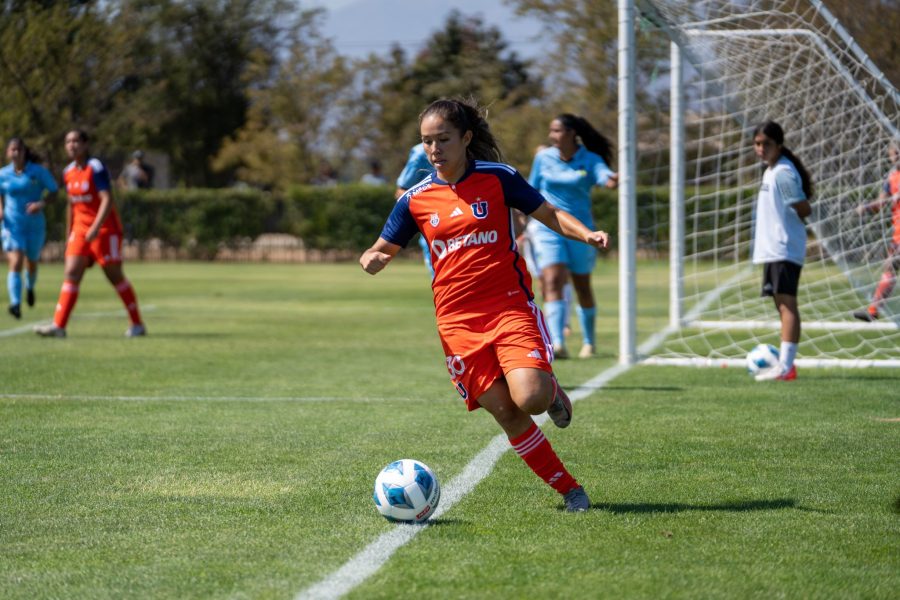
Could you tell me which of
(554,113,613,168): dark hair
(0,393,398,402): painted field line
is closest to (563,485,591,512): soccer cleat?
(0,393,398,402): painted field line

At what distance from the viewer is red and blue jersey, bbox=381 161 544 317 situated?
545cm

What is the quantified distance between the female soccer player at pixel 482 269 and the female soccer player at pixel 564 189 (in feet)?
18.0

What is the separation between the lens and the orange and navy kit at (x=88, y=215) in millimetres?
12711

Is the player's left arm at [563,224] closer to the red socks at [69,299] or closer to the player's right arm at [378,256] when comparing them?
the player's right arm at [378,256]

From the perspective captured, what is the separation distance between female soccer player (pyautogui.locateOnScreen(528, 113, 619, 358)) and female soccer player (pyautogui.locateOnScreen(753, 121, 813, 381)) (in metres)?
1.89

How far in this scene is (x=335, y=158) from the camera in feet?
152

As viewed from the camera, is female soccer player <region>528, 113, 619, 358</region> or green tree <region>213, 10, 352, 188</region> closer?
female soccer player <region>528, 113, 619, 358</region>

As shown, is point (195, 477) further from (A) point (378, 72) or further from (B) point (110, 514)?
(A) point (378, 72)

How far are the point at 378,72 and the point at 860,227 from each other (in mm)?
35556

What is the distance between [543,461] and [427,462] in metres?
1.24

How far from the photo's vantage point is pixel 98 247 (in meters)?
12.7

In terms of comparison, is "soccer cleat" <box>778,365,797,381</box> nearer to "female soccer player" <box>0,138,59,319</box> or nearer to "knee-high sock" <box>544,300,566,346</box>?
"knee-high sock" <box>544,300,566,346</box>

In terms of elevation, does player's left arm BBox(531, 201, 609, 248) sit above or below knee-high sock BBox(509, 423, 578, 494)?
above

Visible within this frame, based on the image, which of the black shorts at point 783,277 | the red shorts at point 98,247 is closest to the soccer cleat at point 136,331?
the red shorts at point 98,247
